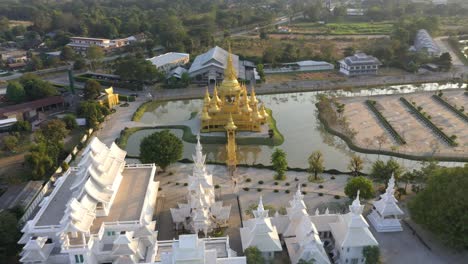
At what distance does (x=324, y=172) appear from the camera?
32.4 m

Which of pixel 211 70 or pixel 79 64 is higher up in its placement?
pixel 79 64

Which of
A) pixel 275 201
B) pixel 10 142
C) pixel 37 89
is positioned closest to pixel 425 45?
pixel 275 201

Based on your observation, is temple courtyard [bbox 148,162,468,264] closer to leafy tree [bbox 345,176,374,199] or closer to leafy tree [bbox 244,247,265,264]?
leafy tree [bbox 345,176,374,199]

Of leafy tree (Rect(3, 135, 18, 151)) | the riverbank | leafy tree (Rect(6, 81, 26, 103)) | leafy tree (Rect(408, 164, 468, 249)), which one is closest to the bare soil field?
the riverbank

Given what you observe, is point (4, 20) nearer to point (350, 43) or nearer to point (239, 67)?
point (239, 67)

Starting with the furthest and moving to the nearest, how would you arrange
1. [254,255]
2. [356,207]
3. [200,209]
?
1. [200,209]
2. [356,207]
3. [254,255]

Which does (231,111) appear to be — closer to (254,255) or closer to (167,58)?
(254,255)

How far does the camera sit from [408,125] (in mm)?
40281

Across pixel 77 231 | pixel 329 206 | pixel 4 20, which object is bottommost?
pixel 329 206

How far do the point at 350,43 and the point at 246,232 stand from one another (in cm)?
6380

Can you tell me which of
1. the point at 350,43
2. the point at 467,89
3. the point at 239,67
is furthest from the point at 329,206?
the point at 350,43

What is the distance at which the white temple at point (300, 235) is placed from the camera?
20.7 meters

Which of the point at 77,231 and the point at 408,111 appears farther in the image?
the point at 408,111

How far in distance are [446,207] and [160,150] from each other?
19.9m
